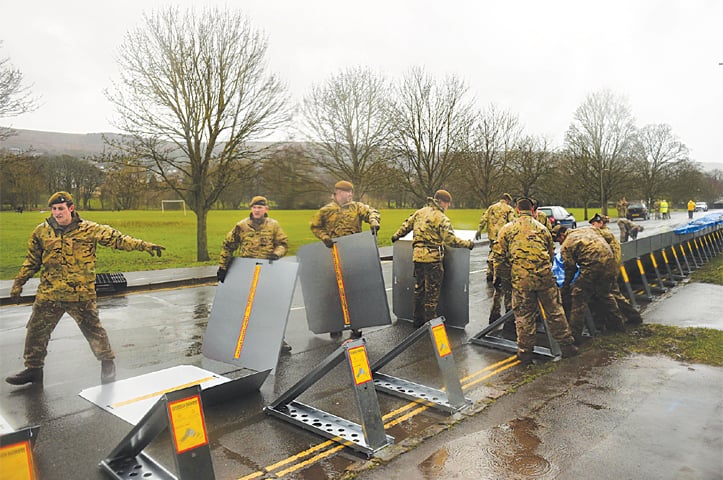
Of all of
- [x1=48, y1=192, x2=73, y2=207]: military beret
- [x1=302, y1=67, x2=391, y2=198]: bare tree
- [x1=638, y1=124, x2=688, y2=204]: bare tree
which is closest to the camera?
[x1=48, y1=192, x2=73, y2=207]: military beret

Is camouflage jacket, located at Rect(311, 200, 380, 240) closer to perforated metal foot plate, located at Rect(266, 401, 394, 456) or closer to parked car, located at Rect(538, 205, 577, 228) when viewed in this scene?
perforated metal foot plate, located at Rect(266, 401, 394, 456)

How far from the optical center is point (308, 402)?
17.9ft

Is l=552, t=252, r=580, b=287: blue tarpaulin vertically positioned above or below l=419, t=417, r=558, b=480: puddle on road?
above

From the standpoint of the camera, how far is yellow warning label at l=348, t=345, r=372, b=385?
4422mm

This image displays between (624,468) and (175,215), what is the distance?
76.9ft

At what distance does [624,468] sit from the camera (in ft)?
13.0

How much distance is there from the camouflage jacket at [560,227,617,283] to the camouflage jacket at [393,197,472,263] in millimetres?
1475

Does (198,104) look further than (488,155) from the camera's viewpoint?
No

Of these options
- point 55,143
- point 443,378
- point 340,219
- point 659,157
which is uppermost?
point 659,157

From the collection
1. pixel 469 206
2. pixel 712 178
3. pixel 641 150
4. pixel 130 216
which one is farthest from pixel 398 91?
pixel 712 178

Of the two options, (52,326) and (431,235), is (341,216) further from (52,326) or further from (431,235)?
(52,326)

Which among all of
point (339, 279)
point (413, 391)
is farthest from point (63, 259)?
point (413, 391)

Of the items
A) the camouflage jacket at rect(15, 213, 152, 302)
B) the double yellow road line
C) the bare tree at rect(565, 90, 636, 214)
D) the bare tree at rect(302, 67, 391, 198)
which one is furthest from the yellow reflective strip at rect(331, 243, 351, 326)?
the bare tree at rect(565, 90, 636, 214)

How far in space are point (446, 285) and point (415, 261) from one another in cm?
76
